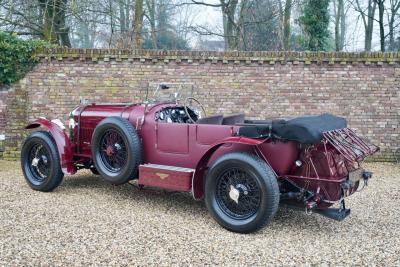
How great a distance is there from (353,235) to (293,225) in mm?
638

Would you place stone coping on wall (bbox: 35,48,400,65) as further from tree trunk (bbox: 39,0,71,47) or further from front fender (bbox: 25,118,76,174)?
tree trunk (bbox: 39,0,71,47)

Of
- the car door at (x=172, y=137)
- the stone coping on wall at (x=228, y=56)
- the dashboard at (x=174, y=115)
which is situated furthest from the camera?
the stone coping on wall at (x=228, y=56)

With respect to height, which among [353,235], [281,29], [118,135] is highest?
[281,29]

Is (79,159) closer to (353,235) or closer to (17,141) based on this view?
(17,141)

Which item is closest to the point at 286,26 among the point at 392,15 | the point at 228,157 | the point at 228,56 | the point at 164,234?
the point at 392,15

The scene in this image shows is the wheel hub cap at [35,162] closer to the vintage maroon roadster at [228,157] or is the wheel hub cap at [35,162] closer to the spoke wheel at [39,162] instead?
the spoke wheel at [39,162]

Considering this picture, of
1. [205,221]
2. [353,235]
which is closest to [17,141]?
[205,221]

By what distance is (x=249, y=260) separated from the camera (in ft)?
12.3

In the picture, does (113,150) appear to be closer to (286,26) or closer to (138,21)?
(138,21)

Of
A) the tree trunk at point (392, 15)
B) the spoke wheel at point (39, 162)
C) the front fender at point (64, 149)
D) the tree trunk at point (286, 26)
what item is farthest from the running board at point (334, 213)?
the tree trunk at point (392, 15)

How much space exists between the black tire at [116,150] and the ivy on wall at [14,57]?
13.0ft

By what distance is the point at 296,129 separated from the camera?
421 cm

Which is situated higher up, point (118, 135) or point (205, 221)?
point (118, 135)

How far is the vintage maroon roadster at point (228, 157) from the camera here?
14.3 feet
